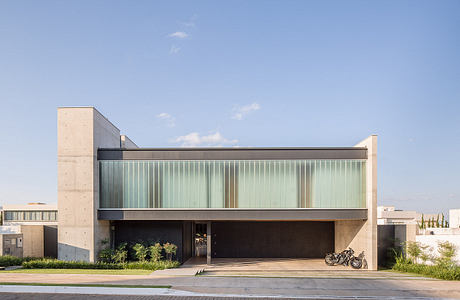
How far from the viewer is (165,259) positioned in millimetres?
19281

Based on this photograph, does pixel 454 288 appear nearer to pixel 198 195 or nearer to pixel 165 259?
pixel 198 195

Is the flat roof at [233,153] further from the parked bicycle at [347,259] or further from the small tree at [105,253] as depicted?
the parked bicycle at [347,259]

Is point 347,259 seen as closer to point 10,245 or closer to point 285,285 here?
point 285,285

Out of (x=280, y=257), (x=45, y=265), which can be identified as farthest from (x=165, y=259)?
(x=280, y=257)

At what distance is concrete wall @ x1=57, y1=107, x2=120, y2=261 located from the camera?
58.2ft

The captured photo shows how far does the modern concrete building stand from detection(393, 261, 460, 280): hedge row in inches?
77.0

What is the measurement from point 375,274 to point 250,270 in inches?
255

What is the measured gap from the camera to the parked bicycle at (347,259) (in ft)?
58.2

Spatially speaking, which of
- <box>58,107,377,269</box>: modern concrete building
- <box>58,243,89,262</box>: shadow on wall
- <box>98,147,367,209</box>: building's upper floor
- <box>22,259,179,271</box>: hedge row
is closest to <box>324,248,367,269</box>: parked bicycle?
<box>58,107,377,269</box>: modern concrete building

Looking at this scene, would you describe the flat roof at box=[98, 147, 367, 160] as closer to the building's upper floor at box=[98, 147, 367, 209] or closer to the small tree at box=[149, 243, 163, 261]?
the building's upper floor at box=[98, 147, 367, 209]

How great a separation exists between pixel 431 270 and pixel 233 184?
35.3ft

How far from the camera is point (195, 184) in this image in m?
18.4

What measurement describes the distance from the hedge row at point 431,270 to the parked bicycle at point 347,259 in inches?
69.6

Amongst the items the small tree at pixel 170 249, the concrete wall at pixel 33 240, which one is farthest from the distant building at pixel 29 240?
the small tree at pixel 170 249
